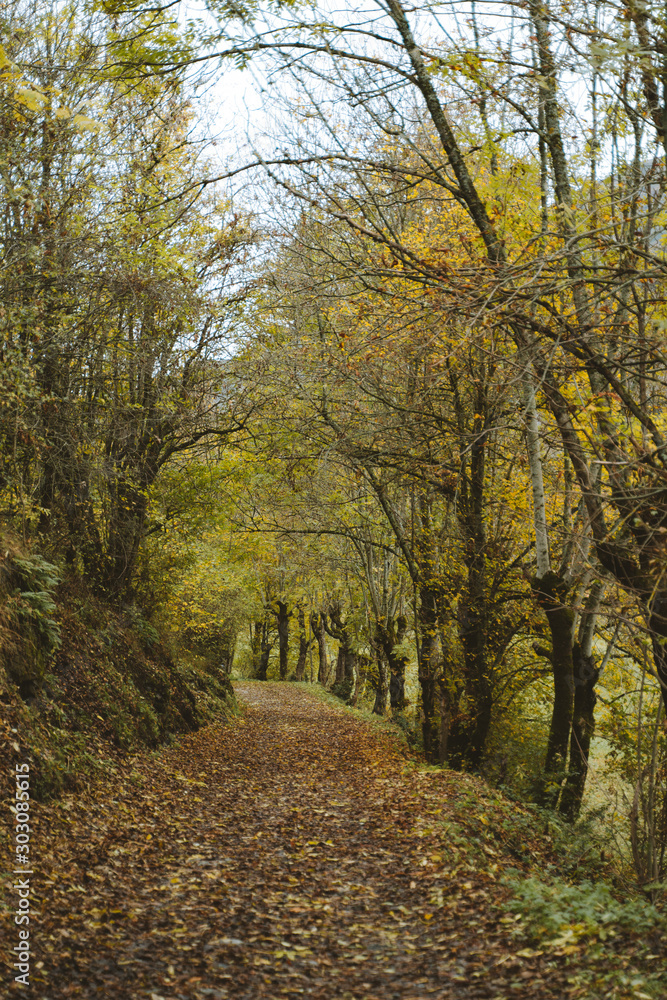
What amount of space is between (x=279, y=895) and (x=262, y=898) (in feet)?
0.54

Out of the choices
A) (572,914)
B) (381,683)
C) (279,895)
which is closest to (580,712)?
(572,914)

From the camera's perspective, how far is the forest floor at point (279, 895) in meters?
4.33

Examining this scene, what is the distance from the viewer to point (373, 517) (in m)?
17.0

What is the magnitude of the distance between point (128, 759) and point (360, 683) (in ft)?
60.3

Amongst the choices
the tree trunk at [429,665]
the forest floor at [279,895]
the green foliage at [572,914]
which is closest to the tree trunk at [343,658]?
the tree trunk at [429,665]

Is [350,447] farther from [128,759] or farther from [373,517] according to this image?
[373,517]

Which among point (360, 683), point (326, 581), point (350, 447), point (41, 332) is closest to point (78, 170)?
point (41, 332)

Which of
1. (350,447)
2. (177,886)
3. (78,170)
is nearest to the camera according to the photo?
(177,886)

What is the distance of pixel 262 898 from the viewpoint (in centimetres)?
577

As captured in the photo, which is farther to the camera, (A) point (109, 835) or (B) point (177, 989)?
(A) point (109, 835)

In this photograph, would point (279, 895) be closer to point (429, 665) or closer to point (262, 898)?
point (262, 898)

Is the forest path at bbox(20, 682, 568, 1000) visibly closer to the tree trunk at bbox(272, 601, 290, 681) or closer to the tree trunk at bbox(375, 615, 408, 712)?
the tree trunk at bbox(375, 615, 408, 712)

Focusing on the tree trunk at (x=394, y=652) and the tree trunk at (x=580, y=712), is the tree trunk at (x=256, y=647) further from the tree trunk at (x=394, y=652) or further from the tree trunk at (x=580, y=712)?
the tree trunk at (x=580, y=712)

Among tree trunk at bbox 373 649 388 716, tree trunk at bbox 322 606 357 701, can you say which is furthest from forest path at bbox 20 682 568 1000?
tree trunk at bbox 322 606 357 701
